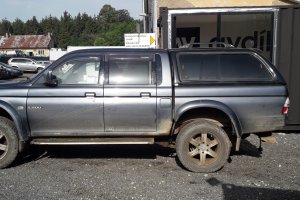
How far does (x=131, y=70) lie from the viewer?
5.84 meters

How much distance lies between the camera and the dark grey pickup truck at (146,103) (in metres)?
5.69

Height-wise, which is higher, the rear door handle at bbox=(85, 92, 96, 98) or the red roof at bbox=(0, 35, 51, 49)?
the red roof at bbox=(0, 35, 51, 49)

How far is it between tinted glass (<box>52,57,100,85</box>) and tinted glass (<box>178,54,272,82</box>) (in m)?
1.35

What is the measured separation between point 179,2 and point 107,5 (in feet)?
425

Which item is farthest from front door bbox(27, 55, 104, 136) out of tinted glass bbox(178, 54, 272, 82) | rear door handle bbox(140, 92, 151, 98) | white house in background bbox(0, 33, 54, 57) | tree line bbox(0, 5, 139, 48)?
tree line bbox(0, 5, 139, 48)

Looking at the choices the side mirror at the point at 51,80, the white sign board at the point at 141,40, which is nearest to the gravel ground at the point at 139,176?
the side mirror at the point at 51,80

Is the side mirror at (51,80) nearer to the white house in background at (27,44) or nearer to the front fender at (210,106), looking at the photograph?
the front fender at (210,106)

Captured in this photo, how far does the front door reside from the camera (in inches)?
224

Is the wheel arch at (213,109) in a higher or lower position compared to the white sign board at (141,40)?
lower

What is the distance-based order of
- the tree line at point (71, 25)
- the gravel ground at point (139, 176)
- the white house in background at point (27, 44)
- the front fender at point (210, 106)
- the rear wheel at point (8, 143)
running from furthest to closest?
the tree line at point (71, 25)
the white house in background at point (27, 44)
the rear wheel at point (8, 143)
the front fender at point (210, 106)
the gravel ground at point (139, 176)

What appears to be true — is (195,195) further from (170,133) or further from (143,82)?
(143,82)

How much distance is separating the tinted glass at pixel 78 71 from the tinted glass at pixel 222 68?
4.42 feet

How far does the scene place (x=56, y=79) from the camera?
5.79 metres

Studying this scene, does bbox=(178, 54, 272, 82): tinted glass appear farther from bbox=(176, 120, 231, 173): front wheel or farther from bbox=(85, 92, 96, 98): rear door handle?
bbox=(85, 92, 96, 98): rear door handle
